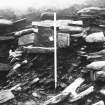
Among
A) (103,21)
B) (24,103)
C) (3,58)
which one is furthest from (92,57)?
(3,58)

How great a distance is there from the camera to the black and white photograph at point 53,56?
7.50 meters

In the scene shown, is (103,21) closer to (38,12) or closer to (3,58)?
(38,12)

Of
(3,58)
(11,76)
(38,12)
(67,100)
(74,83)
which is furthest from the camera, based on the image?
(38,12)

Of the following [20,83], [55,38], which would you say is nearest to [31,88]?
[20,83]

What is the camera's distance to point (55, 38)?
8539 millimetres

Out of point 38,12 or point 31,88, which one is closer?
point 31,88

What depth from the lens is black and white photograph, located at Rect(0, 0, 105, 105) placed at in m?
7.50

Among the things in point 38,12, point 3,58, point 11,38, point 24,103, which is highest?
point 38,12

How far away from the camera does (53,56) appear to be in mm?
8602

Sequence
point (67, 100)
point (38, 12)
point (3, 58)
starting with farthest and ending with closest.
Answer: point (38, 12), point (3, 58), point (67, 100)

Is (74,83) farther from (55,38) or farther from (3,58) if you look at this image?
(3,58)

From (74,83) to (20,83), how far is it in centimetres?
169

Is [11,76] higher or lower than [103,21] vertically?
lower

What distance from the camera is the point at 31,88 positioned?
311 inches
